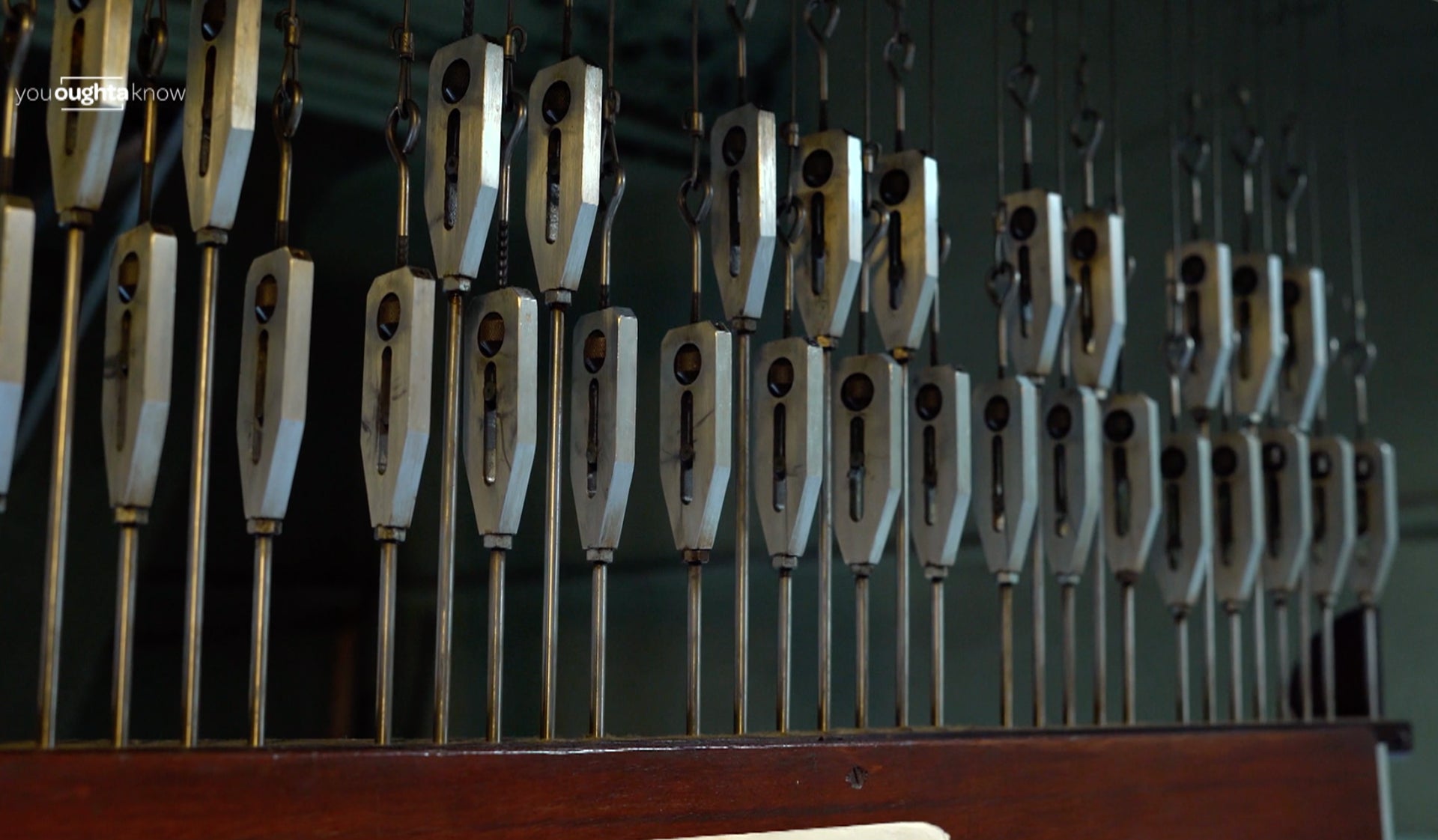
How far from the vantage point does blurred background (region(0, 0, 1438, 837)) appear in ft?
5.07

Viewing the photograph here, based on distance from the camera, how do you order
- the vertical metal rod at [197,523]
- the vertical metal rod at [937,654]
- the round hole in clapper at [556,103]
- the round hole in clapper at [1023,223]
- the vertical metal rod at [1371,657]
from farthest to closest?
the vertical metal rod at [1371,657] < the round hole in clapper at [1023,223] < the vertical metal rod at [937,654] < the round hole in clapper at [556,103] < the vertical metal rod at [197,523]

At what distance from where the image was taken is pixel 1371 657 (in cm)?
225

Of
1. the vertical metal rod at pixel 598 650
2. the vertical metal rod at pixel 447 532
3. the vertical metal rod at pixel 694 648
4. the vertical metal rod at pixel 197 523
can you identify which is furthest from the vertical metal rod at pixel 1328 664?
the vertical metal rod at pixel 197 523

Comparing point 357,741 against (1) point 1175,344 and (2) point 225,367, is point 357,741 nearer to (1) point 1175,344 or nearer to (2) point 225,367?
(2) point 225,367

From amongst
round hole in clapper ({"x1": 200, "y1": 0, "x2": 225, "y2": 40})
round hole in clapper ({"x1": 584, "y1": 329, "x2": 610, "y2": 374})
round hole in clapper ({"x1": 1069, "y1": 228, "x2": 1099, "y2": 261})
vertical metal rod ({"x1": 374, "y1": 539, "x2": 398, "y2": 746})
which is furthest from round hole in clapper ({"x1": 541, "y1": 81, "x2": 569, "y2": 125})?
round hole in clapper ({"x1": 1069, "y1": 228, "x2": 1099, "y2": 261})

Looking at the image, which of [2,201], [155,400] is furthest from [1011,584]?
[2,201]

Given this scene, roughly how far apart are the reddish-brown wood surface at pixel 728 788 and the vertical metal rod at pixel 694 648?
67mm

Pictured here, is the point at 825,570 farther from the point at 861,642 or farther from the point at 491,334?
the point at 491,334

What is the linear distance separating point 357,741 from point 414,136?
1.63 ft

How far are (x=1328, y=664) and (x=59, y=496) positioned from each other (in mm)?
1582

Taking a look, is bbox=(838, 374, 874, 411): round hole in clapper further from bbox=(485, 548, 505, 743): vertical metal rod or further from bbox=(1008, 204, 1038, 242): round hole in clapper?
bbox=(485, 548, 505, 743): vertical metal rod

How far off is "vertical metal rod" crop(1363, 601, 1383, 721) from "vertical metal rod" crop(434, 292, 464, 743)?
1.32 meters

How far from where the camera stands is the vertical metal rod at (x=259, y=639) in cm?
130

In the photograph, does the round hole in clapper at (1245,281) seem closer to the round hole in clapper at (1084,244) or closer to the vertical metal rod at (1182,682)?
the round hole in clapper at (1084,244)
